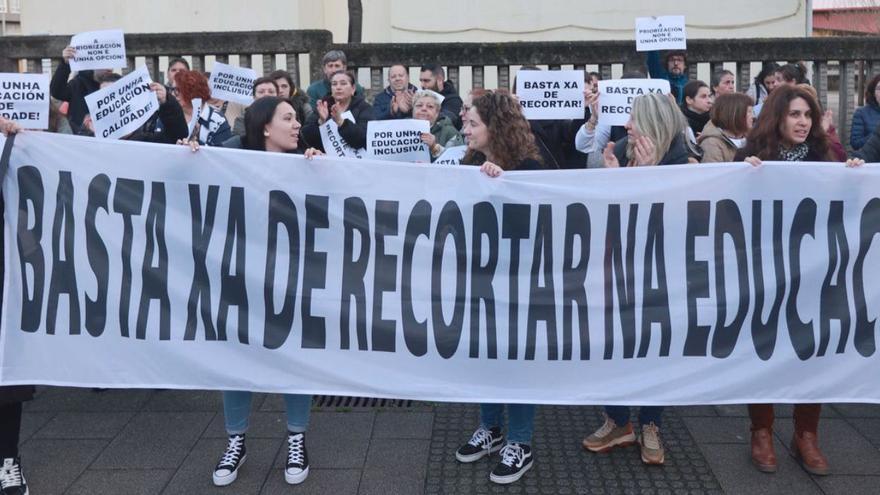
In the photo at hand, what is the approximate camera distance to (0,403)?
4.21 meters

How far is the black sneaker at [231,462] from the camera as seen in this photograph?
4.38m

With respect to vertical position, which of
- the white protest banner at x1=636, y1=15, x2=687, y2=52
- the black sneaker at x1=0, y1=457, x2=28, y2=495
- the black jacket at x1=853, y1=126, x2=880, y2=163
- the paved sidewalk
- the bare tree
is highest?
the bare tree

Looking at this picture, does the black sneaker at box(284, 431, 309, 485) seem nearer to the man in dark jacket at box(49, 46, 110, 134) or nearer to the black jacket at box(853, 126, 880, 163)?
the black jacket at box(853, 126, 880, 163)

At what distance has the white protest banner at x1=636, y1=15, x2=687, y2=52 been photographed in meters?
7.64

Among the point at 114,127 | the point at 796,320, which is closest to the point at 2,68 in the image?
the point at 114,127

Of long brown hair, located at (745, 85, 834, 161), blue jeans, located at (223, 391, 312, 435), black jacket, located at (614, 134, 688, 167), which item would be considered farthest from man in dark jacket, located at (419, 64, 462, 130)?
blue jeans, located at (223, 391, 312, 435)

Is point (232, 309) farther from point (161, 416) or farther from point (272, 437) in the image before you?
point (161, 416)

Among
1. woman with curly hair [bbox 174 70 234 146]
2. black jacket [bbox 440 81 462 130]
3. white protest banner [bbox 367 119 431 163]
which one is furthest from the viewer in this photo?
black jacket [bbox 440 81 462 130]

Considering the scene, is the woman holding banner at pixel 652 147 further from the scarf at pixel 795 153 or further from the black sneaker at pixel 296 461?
the black sneaker at pixel 296 461

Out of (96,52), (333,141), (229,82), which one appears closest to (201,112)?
(229,82)

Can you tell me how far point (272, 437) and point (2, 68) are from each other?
5297mm

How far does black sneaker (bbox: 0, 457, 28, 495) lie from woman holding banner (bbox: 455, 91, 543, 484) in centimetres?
197

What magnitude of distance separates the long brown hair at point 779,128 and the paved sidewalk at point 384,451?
1.47 metres

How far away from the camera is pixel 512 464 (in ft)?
14.5
